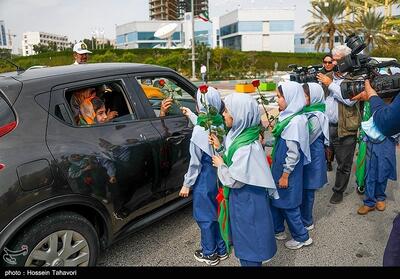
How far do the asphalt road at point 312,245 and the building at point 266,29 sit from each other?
66.2m

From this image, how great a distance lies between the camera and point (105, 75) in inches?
118

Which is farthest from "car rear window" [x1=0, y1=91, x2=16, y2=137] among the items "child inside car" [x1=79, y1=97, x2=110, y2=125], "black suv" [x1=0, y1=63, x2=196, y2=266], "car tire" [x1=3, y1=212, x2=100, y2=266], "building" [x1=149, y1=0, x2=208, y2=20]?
"building" [x1=149, y1=0, x2=208, y2=20]

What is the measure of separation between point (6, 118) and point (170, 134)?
1.38 m

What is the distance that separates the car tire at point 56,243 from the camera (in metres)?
2.24

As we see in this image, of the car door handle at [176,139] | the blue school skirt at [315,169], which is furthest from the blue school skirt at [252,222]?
the blue school skirt at [315,169]

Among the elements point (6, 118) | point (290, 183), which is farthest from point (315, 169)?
point (6, 118)

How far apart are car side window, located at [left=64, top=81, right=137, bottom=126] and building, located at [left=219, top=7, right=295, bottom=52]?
218 feet

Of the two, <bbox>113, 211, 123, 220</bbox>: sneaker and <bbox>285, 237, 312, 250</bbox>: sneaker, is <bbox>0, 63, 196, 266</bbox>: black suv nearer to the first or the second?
<bbox>113, 211, 123, 220</bbox>: sneaker

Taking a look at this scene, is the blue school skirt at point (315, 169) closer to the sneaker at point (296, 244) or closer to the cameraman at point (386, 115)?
the sneaker at point (296, 244)

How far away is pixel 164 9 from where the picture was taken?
107 m

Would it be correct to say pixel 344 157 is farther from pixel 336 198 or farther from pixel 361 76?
pixel 361 76
